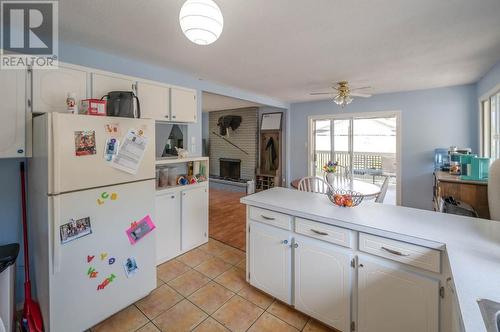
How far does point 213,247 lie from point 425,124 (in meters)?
4.47

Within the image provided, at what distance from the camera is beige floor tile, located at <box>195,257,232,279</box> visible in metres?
2.45

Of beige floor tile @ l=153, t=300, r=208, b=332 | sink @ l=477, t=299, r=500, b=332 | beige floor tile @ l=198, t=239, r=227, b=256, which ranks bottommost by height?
beige floor tile @ l=153, t=300, r=208, b=332

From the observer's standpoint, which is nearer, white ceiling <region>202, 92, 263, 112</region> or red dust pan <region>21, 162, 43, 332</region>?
red dust pan <region>21, 162, 43, 332</region>

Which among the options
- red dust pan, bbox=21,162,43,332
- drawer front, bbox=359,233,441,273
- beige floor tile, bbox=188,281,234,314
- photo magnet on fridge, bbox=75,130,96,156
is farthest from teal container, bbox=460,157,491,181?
red dust pan, bbox=21,162,43,332

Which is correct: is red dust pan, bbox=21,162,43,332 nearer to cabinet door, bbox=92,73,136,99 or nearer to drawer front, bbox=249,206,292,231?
cabinet door, bbox=92,73,136,99

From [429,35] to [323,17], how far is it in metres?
1.12

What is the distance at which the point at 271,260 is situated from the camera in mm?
1896

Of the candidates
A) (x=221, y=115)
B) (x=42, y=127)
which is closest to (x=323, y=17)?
(x=42, y=127)

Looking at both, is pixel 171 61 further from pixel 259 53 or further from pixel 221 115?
pixel 221 115

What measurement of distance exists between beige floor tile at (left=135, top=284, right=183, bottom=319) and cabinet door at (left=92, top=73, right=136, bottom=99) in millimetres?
1954

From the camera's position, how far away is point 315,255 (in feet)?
5.36

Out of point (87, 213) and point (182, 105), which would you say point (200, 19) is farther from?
point (182, 105)

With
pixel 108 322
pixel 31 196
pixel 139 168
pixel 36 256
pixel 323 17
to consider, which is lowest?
pixel 108 322

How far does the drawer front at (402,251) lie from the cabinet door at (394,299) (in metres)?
0.07
